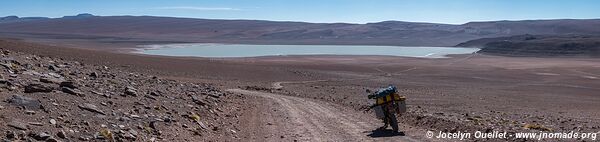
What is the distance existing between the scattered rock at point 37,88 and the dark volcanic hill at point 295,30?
118765mm

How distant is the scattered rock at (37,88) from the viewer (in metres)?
9.38

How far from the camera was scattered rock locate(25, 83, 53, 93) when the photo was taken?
9.38 m

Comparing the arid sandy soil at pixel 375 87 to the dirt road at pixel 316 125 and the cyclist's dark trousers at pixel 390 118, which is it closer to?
the dirt road at pixel 316 125

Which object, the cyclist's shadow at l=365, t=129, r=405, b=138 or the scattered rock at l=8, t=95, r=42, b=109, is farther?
the cyclist's shadow at l=365, t=129, r=405, b=138

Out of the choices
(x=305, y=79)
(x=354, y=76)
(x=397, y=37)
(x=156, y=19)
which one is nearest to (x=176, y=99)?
(x=305, y=79)

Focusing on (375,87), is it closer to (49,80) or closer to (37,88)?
(49,80)

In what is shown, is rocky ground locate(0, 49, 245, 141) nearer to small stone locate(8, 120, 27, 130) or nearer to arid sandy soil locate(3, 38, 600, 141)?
small stone locate(8, 120, 27, 130)

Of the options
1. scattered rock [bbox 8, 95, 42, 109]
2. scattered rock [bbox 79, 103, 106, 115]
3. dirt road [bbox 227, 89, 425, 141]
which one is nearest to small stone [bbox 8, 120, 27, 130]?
scattered rock [bbox 8, 95, 42, 109]

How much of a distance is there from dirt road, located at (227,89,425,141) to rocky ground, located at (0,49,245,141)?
60cm

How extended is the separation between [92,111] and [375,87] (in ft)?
72.4

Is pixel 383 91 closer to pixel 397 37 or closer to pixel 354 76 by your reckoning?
pixel 354 76

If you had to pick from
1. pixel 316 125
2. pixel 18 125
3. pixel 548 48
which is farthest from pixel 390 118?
pixel 548 48

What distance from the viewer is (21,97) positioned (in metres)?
8.63

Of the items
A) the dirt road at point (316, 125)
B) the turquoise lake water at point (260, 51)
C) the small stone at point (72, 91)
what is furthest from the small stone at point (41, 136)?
the turquoise lake water at point (260, 51)
